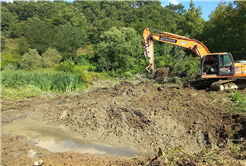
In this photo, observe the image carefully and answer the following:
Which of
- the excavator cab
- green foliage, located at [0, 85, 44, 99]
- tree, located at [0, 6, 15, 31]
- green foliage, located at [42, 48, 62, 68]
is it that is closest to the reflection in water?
green foliage, located at [0, 85, 44, 99]

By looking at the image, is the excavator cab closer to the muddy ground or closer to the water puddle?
the muddy ground

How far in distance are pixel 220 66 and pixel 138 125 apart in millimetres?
5771

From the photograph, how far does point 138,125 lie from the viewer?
634 cm

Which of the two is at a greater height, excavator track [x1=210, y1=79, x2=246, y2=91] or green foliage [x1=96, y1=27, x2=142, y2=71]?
green foliage [x1=96, y1=27, x2=142, y2=71]

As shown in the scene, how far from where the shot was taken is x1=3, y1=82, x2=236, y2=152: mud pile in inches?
228

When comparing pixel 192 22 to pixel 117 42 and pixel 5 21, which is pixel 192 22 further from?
pixel 5 21

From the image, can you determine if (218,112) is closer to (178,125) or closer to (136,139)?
(178,125)

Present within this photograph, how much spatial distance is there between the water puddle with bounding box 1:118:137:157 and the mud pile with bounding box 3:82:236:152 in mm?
261

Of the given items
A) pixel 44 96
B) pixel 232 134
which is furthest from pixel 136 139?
pixel 44 96

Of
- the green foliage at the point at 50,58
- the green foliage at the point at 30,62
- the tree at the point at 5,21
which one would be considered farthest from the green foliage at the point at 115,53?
the tree at the point at 5,21

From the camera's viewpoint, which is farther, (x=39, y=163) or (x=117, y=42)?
(x=117, y=42)

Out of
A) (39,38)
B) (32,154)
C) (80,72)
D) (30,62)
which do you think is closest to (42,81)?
(80,72)

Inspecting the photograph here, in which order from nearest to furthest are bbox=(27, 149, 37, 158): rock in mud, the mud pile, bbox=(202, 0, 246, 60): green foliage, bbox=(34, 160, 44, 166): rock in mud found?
1. bbox=(34, 160, 44, 166): rock in mud
2. bbox=(27, 149, 37, 158): rock in mud
3. the mud pile
4. bbox=(202, 0, 246, 60): green foliage

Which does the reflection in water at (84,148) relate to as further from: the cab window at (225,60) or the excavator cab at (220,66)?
the cab window at (225,60)
